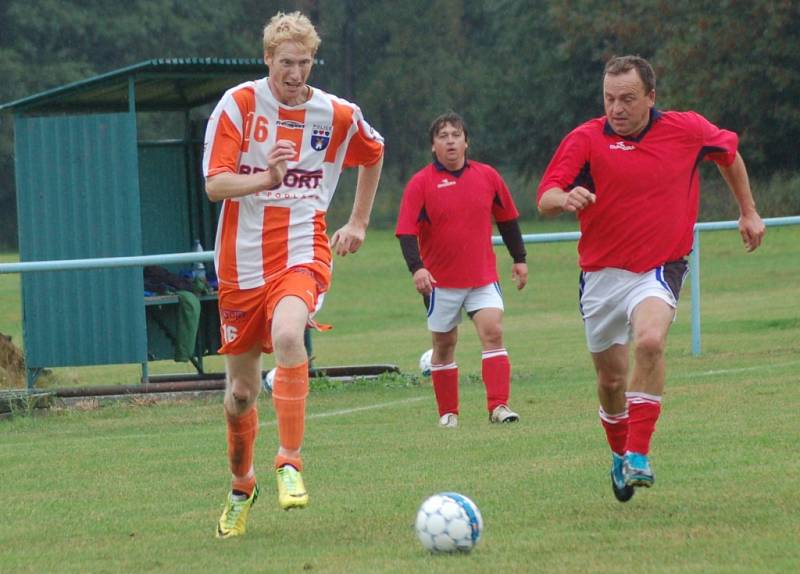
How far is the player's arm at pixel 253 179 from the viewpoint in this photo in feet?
21.2

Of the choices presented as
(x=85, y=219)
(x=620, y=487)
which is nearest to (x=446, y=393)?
(x=620, y=487)

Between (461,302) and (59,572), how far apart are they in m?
5.36

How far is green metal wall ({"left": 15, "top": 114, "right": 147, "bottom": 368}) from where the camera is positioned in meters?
13.9

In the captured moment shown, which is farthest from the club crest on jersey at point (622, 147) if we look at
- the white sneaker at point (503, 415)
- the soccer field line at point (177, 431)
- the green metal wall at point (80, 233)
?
the green metal wall at point (80, 233)

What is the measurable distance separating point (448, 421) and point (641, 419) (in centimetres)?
397

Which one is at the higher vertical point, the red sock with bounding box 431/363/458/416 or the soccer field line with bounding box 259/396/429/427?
the red sock with bounding box 431/363/458/416

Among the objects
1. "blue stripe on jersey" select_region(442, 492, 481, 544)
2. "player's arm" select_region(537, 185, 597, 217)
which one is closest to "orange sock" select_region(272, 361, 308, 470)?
"blue stripe on jersey" select_region(442, 492, 481, 544)

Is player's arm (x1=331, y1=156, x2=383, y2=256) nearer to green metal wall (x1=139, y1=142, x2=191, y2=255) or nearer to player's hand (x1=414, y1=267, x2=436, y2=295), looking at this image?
player's hand (x1=414, y1=267, x2=436, y2=295)

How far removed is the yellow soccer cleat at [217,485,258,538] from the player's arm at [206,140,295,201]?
1.33 metres

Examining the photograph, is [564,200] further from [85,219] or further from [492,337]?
[85,219]

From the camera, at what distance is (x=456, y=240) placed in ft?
35.7

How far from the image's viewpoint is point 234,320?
22.4ft

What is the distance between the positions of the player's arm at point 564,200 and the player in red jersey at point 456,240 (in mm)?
3883

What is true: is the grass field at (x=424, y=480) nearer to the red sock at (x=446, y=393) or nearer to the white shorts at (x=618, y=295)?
the red sock at (x=446, y=393)
